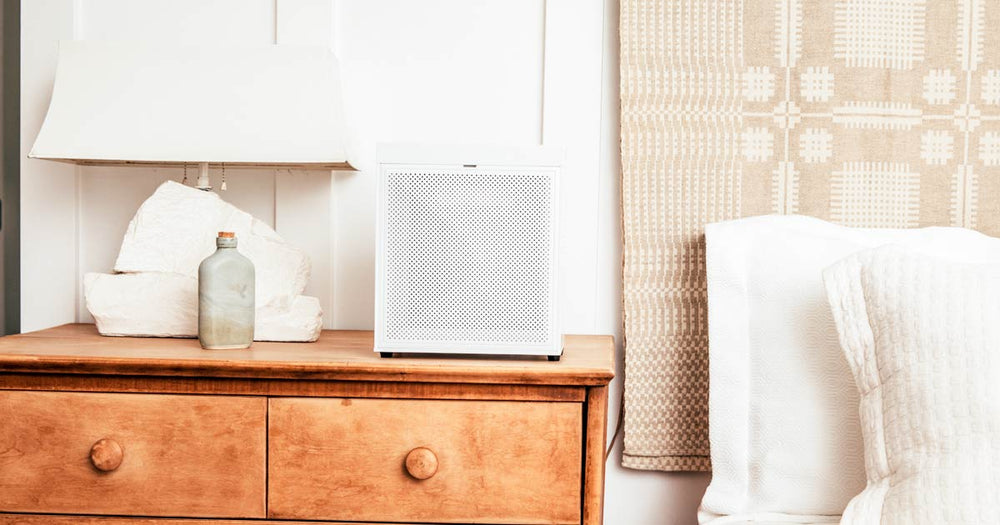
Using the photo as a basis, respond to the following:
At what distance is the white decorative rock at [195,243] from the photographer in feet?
4.05

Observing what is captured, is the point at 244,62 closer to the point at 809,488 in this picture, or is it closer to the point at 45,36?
the point at 45,36

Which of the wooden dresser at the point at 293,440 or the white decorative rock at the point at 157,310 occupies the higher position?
the white decorative rock at the point at 157,310

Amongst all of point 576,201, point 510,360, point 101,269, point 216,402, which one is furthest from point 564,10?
point 101,269

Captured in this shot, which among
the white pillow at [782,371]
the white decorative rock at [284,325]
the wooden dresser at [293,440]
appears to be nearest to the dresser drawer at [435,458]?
the wooden dresser at [293,440]

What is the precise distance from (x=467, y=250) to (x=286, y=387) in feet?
1.03

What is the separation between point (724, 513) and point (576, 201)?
60 centimetres

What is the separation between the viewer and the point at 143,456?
1.02 metres

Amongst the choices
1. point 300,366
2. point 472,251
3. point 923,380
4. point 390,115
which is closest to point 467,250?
point 472,251

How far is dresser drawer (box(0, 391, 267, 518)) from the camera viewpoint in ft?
3.34

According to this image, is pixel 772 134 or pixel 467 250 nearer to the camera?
pixel 467 250

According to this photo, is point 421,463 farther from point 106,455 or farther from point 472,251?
point 106,455

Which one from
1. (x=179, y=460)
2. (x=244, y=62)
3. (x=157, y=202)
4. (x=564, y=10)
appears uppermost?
(x=564, y=10)

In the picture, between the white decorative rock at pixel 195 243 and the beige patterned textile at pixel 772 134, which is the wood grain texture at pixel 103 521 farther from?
the beige patterned textile at pixel 772 134

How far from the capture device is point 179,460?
1017 mm
